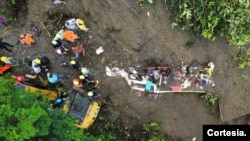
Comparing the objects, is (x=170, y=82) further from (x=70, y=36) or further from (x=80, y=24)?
(x=70, y=36)

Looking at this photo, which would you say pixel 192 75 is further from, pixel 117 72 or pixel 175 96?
pixel 117 72

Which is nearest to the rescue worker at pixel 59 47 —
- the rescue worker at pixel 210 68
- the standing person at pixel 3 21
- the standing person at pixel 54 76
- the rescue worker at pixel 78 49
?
the rescue worker at pixel 78 49


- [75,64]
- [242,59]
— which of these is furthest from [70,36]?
[242,59]

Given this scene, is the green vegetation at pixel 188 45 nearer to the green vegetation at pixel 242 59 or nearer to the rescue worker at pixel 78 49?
the green vegetation at pixel 242 59

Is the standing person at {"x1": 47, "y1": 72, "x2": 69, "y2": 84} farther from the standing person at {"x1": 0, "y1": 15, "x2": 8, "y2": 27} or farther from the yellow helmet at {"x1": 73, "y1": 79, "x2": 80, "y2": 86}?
the standing person at {"x1": 0, "y1": 15, "x2": 8, "y2": 27}

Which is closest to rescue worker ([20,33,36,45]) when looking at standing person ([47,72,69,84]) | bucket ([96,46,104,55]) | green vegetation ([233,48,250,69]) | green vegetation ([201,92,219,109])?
standing person ([47,72,69,84])

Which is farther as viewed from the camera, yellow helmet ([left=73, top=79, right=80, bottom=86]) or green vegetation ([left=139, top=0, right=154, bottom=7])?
yellow helmet ([left=73, top=79, right=80, bottom=86])
